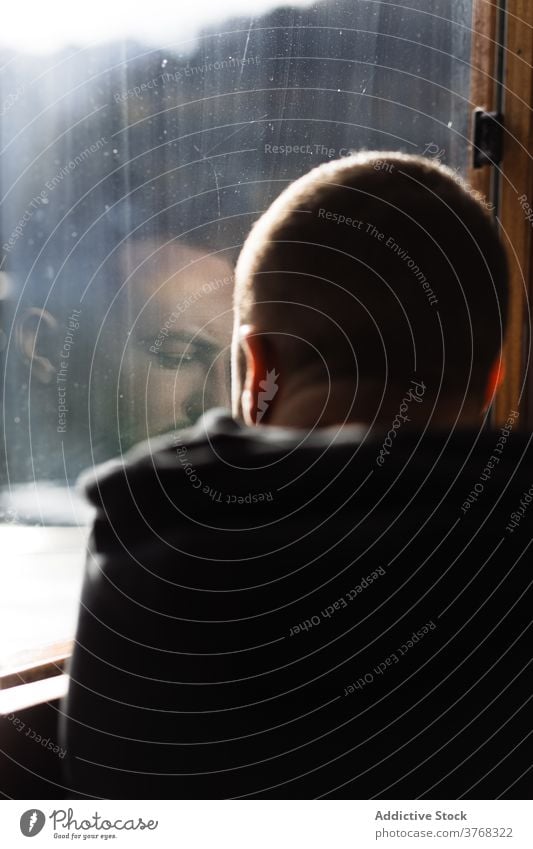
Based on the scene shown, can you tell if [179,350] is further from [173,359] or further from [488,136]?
[488,136]

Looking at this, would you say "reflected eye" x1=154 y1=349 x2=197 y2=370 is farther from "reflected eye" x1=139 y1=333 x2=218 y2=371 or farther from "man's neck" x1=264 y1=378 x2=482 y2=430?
"man's neck" x1=264 y1=378 x2=482 y2=430

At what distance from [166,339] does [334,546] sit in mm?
214

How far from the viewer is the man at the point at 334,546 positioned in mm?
361

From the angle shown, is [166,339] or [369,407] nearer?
[369,407]

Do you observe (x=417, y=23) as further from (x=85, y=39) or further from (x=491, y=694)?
(x=491, y=694)

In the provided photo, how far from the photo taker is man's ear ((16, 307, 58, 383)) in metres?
0.51

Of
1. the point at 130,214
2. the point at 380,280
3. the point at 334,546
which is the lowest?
the point at 334,546

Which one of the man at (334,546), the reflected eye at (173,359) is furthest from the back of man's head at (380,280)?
the reflected eye at (173,359)

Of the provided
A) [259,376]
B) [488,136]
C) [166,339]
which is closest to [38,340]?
[166,339]

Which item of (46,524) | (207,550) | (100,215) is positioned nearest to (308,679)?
(207,550)

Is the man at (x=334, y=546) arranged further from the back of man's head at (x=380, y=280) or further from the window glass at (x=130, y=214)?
the window glass at (x=130, y=214)

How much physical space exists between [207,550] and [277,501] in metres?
0.04

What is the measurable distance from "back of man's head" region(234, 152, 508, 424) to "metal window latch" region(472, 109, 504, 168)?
18cm

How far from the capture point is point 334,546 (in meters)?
0.37
